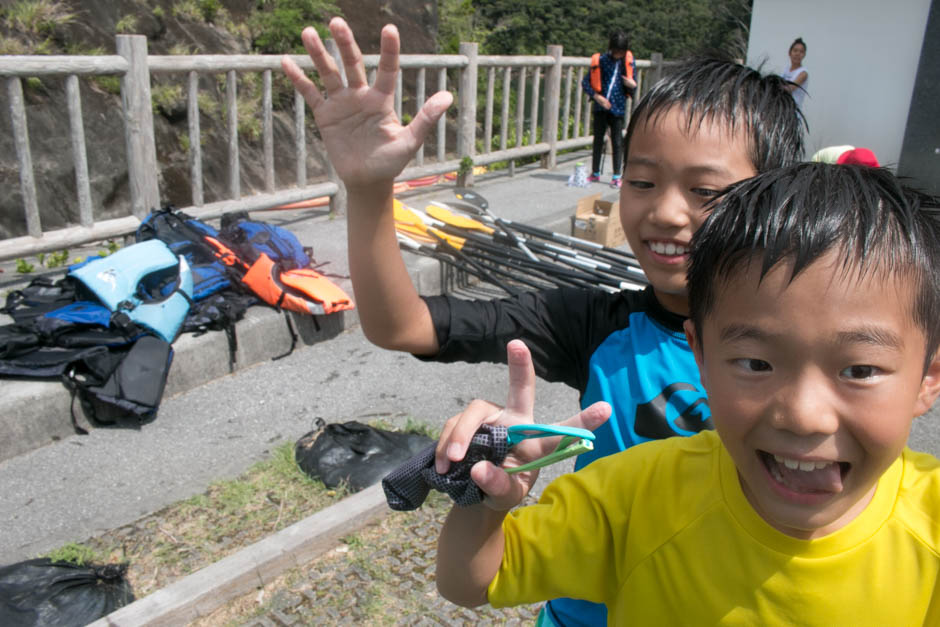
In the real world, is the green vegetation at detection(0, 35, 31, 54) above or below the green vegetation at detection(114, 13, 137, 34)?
below

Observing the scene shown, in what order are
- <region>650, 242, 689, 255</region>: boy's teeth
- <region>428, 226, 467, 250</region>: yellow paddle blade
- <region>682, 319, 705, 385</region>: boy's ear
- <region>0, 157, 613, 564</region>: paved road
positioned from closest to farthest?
1. <region>682, 319, 705, 385</region>: boy's ear
2. <region>650, 242, 689, 255</region>: boy's teeth
3. <region>0, 157, 613, 564</region>: paved road
4. <region>428, 226, 467, 250</region>: yellow paddle blade

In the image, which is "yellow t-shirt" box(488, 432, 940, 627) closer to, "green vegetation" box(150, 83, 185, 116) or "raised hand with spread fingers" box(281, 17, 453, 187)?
"raised hand with spread fingers" box(281, 17, 453, 187)

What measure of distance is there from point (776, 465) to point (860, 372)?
5.8 inches

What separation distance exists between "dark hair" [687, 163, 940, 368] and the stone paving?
1.67 meters

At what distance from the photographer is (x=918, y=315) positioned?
949 millimetres

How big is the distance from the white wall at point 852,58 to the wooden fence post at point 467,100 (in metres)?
3.83

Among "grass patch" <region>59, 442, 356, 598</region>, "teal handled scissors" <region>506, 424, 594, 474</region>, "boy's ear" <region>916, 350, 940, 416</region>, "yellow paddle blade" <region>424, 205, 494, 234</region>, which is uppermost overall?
"boy's ear" <region>916, 350, 940, 416</region>

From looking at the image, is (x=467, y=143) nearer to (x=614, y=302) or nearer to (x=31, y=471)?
(x=31, y=471)

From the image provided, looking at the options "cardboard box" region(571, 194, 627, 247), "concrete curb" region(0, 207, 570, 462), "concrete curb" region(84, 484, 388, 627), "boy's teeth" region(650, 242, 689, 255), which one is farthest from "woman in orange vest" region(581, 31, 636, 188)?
"boy's teeth" region(650, 242, 689, 255)

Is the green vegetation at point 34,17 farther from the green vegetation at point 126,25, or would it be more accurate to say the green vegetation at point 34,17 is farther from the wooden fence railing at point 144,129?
the wooden fence railing at point 144,129

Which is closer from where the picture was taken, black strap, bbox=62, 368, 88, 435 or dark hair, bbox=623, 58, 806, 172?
dark hair, bbox=623, 58, 806, 172

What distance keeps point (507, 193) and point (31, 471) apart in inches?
229

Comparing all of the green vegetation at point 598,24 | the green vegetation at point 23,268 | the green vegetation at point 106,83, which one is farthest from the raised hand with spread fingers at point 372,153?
the green vegetation at point 598,24

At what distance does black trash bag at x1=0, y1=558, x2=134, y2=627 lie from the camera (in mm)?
2303
